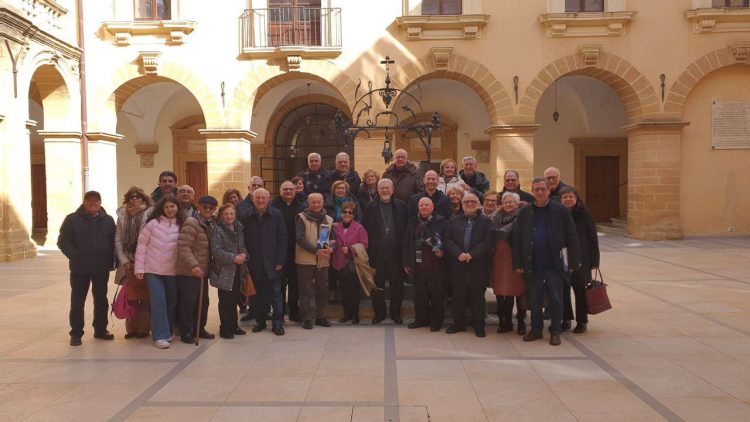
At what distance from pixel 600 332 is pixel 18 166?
11503 millimetres

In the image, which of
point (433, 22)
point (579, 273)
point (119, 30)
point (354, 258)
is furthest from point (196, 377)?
point (119, 30)

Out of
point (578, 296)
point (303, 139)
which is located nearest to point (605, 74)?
point (303, 139)

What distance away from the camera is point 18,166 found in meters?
11.4

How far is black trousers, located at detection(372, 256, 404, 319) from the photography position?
19.6ft

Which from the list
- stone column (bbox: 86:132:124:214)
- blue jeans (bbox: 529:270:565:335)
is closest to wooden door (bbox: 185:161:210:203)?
stone column (bbox: 86:132:124:214)

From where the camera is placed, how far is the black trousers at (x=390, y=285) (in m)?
5.97

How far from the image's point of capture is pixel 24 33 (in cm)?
1124

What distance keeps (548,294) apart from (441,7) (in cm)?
1022

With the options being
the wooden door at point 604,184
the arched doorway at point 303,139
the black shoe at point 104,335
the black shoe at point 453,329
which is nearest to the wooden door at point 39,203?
the arched doorway at point 303,139

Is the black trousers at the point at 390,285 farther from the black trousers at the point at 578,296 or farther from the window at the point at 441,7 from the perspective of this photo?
the window at the point at 441,7

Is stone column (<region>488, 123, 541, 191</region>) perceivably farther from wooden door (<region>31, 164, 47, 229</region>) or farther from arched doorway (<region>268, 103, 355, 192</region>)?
wooden door (<region>31, 164, 47, 229</region>)

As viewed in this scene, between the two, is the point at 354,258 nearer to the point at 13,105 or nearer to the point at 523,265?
the point at 523,265

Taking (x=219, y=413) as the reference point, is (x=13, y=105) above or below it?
above

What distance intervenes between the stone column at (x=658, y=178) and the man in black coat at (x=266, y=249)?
11008mm
